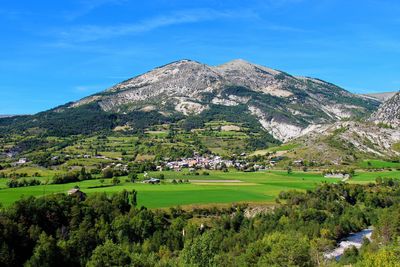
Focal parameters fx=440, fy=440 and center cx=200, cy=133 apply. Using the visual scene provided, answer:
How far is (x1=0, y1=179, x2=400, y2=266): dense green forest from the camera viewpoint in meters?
50.6

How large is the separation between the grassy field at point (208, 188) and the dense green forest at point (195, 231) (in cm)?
510

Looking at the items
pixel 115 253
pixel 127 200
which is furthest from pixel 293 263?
pixel 127 200

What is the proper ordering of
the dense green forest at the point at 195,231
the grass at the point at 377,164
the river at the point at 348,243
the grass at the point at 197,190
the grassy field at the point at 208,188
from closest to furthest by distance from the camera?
the dense green forest at the point at 195,231 < the river at the point at 348,243 < the grass at the point at 197,190 < the grassy field at the point at 208,188 < the grass at the point at 377,164

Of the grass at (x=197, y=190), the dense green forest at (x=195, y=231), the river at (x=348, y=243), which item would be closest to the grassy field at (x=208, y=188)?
the grass at (x=197, y=190)

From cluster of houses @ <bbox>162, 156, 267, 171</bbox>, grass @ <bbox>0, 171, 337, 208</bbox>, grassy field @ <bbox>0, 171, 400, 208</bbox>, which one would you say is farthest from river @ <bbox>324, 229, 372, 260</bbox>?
cluster of houses @ <bbox>162, 156, 267, 171</bbox>

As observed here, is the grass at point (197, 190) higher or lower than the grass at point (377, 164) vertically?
lower

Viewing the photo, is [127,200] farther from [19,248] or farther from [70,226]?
[19,248]

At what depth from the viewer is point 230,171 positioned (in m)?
164

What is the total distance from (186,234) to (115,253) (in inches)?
1187

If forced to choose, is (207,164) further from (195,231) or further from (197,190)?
(195,231)

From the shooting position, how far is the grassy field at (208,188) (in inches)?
3959

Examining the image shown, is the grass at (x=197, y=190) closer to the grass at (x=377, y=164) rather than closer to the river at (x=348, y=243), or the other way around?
the river at (x=348, y=243)

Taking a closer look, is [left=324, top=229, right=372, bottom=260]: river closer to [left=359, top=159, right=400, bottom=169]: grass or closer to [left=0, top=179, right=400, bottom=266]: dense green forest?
[left=0, top=179, right=400, bottom=266]: dense green forest

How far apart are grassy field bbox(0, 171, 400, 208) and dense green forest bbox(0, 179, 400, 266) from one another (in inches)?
201
